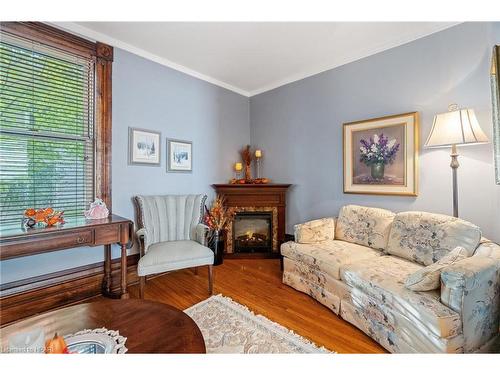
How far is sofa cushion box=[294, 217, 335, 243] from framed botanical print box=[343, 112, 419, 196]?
563mm

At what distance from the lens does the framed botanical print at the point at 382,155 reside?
2350 millimetres

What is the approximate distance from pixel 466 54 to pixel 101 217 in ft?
11.8

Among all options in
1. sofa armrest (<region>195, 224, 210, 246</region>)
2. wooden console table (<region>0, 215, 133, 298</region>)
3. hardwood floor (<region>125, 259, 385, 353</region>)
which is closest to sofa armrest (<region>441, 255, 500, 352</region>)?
hardwood floor (<region>125, 259, 385, 353</region>)

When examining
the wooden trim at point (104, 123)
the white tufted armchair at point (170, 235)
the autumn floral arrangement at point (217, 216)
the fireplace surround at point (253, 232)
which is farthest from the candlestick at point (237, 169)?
the wooden trim at point (104, 123)

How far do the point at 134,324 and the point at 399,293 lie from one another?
1.52 meters

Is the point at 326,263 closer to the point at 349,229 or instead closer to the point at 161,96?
the point at 349,229

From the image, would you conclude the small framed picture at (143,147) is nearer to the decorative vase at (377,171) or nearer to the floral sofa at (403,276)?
the floral sofa at (403,276)

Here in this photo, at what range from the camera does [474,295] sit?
1276 mm

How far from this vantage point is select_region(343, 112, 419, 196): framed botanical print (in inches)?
92.5

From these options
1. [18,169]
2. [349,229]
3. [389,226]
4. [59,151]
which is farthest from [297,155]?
[18,169]

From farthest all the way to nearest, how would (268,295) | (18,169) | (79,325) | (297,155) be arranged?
(297,155) < (268,295) < (18,169) < (79,325)

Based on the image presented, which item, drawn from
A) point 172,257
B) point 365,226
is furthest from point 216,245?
point 365,226

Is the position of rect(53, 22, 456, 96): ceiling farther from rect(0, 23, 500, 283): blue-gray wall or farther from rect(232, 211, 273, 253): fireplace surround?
rect(232, 211, 273, 253): fireplace surround

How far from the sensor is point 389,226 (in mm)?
2264
